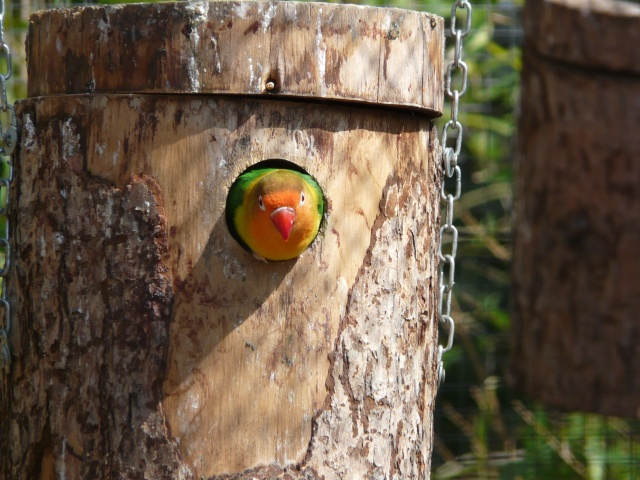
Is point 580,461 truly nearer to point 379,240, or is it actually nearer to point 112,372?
point 379,240

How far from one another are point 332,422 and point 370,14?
2.51 ft

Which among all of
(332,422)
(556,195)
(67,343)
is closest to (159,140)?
(67,343)

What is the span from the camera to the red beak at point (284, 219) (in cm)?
153

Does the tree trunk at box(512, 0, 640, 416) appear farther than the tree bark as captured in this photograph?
Yes

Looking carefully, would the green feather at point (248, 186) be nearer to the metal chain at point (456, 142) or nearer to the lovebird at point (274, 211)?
the lovebird at point (274, 211)

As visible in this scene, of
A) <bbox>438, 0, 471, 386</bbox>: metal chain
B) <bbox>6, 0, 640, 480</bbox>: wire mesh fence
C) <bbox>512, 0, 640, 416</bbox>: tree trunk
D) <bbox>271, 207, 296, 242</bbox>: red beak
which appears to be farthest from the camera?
<bbox>6, 0, 640, 480</bbox>: wire mesh fence

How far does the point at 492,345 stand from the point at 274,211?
8.52 ft

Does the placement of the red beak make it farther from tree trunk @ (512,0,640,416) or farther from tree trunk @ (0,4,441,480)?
tree trunk @ (512,0,640,416)

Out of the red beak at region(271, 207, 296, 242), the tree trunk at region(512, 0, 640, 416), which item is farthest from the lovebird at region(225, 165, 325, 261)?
the tree trunk at region(512, 0, 640, 416)

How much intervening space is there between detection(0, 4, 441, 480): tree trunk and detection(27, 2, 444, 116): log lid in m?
0.01

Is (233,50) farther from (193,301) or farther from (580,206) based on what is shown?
(580,206)

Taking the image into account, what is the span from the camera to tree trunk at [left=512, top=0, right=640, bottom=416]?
3072 millimetres

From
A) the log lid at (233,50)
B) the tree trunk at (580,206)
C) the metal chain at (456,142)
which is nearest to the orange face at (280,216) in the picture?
the log lid at (233,50)

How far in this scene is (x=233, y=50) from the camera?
61.6 inches
